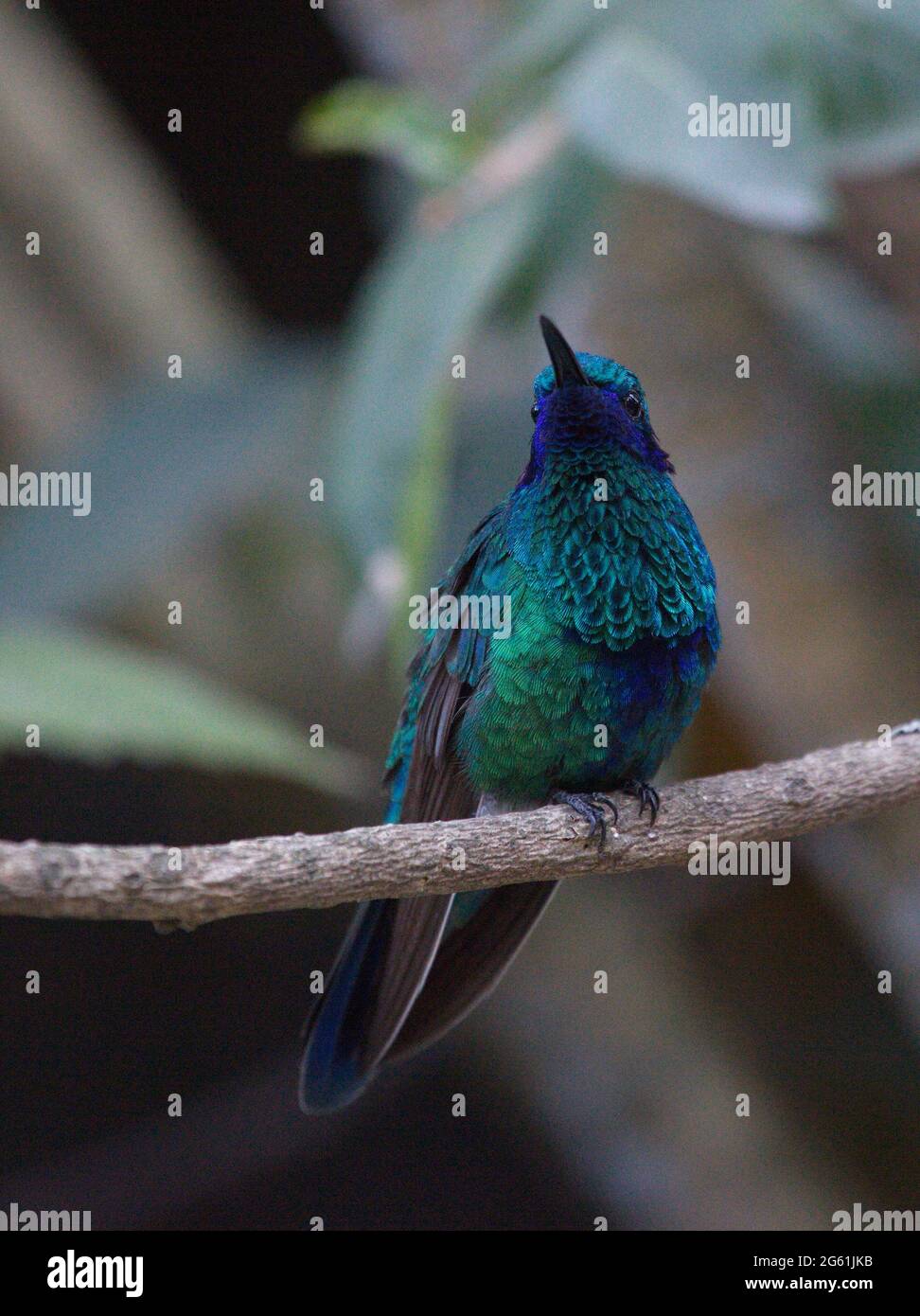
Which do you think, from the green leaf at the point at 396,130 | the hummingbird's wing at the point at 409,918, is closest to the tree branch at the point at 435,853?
the hummingbird's wing at the point at 409,918

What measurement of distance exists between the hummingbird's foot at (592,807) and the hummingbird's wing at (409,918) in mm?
151

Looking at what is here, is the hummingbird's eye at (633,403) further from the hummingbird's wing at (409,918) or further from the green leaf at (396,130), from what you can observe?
the green leaf at (396,130)

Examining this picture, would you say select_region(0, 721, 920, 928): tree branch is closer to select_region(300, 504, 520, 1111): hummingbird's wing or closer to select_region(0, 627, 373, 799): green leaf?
select_region(300, 504, 520, 1111): hummingbird's wing

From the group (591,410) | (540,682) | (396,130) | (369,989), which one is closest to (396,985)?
(369,989)

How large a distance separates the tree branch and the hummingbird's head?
1.67 ft

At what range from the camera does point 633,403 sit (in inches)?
84.9

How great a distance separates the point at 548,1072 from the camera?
4.69 meters

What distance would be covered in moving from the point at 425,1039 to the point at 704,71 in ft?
8.09

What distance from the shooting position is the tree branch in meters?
1.46

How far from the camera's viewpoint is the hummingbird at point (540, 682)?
2162mm

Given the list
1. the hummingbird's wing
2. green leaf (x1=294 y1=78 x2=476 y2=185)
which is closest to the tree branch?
the hummingbird's wing

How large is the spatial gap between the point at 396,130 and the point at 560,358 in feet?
6.56
